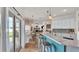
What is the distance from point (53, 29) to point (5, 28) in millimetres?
7830

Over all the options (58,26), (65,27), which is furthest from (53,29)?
(65,27)

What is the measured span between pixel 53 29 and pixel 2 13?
7861mm

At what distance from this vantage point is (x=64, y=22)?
9.23 meters

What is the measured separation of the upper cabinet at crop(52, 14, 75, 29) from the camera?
8430 millimetres

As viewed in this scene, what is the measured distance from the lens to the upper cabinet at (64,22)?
8.43 metres
